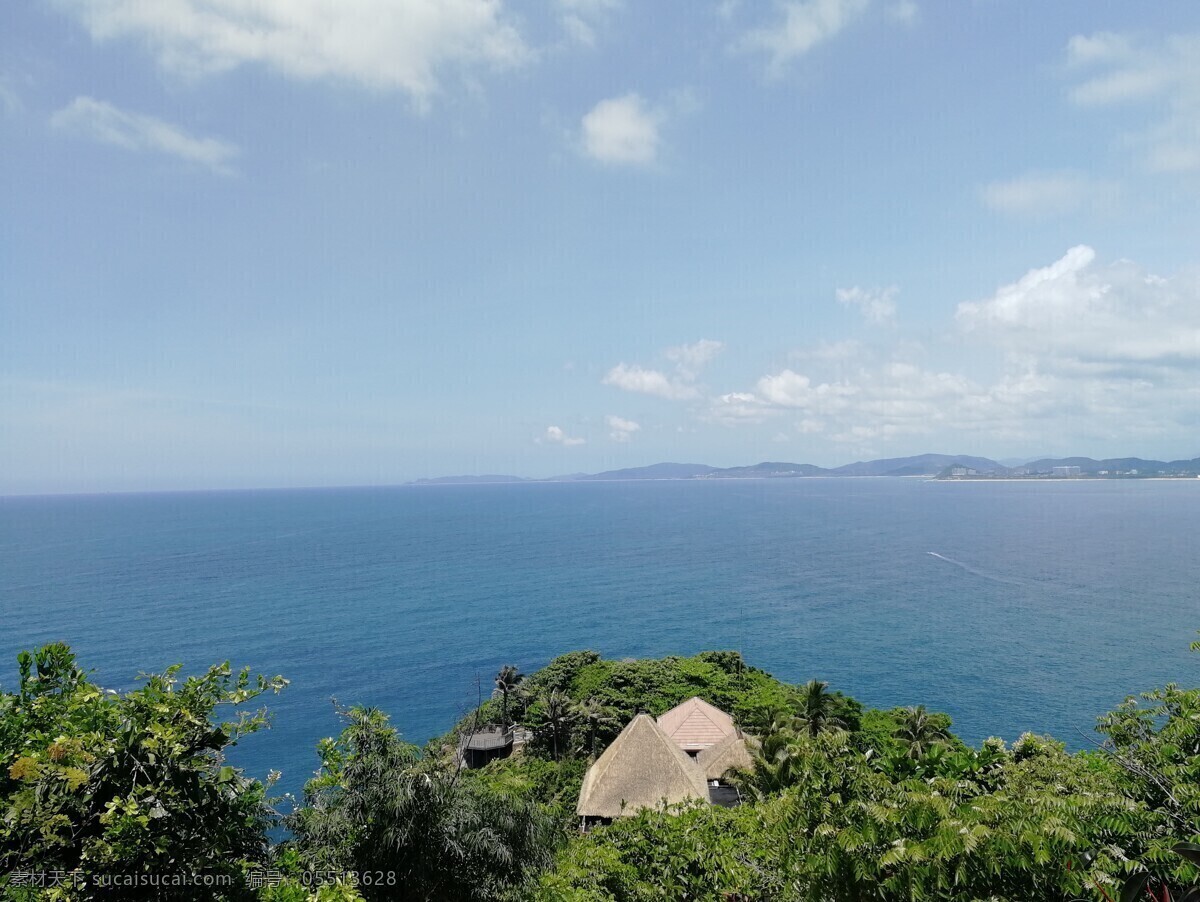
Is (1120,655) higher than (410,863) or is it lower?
lower

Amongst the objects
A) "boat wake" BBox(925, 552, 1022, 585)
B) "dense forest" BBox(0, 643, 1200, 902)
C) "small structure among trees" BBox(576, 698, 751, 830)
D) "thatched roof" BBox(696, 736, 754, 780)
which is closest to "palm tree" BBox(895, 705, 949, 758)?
"thatched roof" BBox(696, 736, 754, 780)

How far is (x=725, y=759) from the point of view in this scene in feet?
99.8

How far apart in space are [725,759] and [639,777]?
667cm

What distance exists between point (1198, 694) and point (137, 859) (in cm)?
1513

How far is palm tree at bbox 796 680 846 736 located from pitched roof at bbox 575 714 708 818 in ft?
19.0

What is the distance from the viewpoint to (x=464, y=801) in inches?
555

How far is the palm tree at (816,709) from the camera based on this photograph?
28.9 m

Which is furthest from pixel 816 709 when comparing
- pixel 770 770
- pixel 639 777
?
pixel 639 777

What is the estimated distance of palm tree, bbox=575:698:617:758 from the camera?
37219mm

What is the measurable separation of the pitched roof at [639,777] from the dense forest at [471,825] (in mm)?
11295

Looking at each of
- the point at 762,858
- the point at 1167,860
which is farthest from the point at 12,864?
the point at 1167,860

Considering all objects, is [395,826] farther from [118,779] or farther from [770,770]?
[770,770]

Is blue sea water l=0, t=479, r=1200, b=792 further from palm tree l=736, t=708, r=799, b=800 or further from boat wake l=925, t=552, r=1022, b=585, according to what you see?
palm tree l=736, t=708, r=799, b=800

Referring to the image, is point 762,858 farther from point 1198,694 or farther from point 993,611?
point 993,611
